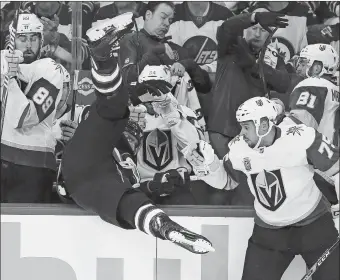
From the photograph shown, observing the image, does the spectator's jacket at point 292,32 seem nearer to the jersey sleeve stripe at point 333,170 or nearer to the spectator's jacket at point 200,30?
the spectator's jacket at point 200,30

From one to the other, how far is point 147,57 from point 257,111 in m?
0.66

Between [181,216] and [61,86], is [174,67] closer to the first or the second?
[61,86]

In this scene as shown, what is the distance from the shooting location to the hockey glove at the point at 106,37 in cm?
305

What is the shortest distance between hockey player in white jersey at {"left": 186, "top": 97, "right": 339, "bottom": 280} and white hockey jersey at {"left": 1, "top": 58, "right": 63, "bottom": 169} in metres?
0.75

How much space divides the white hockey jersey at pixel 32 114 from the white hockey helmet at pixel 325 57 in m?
0.94

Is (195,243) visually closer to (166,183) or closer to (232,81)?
(166,183)

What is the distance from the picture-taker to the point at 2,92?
3.35 m

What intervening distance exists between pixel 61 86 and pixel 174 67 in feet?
1.44

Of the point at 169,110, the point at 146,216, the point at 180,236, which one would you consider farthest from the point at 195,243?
the point at 169,110

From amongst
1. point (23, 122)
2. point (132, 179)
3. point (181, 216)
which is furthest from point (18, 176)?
point (181, 216)

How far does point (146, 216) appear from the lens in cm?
304

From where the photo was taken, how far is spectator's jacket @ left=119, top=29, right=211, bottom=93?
3.54 meters

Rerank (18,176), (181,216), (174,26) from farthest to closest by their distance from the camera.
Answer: (174,26), (18,176), (181,216)

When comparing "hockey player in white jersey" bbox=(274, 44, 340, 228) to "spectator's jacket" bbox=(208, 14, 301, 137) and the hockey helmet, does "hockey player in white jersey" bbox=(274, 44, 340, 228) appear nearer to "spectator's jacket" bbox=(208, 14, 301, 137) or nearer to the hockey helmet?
"spectator's jacket" bbox=(208, 14, 301, 137)
